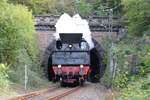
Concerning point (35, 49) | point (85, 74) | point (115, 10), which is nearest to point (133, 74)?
point (85, 74)

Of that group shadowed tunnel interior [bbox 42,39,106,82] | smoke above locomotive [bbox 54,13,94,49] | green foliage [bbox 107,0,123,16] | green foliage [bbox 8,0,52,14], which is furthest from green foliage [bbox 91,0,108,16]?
smoke above locomotive [bbox 54,13,94,49]

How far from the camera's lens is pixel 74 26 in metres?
35.3

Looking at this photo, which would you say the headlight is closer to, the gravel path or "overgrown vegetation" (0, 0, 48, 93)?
"overgrown vegetation" (0, 0, 48, 93)

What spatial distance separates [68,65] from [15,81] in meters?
5.49

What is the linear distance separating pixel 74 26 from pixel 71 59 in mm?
5589

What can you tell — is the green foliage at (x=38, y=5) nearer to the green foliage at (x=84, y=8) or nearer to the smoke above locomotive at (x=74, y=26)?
the green foliage at (x=84, y=8)

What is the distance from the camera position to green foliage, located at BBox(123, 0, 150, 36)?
93.2ft

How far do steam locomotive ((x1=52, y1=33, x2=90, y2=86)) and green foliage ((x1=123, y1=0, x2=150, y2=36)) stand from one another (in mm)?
3935

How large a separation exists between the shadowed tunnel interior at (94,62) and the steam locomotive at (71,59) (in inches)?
350

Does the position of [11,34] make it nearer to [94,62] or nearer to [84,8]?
[94,62]

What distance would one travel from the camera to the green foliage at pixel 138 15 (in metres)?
28.4

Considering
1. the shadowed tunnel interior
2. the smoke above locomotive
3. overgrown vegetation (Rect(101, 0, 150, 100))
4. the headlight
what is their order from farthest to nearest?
the shadowed tunnel interior
the smoke above locomotive
the headlight
overgrown vegetation (Rect(101, 0, 150, 100))

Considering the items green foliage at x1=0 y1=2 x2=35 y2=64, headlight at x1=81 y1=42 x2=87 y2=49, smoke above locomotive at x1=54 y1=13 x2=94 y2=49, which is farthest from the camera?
smoke above locomotive at x1=54 y1=13 x2=94 y2=49

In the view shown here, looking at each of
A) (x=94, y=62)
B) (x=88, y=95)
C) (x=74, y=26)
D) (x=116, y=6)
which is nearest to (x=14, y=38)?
(x=88, y=95)
